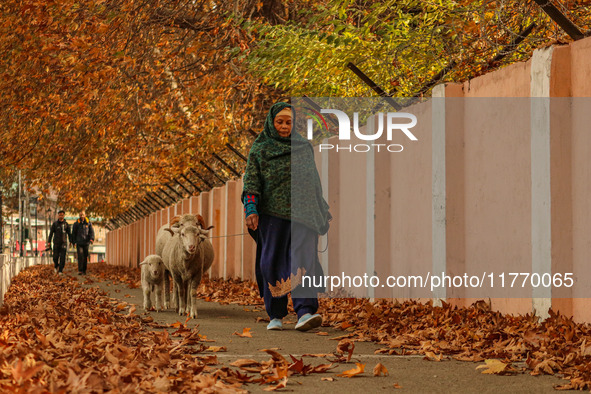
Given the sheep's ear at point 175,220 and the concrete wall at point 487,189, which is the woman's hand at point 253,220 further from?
the sheep's ear at point 175,220

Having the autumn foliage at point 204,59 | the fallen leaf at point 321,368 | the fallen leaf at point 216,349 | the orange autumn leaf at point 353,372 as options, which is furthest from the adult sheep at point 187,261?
the orange autumn leaf at point 353,372

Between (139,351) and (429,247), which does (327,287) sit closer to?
(429,247)

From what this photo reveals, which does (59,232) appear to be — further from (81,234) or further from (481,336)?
(481,336)

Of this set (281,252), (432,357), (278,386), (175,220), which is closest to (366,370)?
(432,357)

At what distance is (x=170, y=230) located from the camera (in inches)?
409

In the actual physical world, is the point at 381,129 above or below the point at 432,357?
above

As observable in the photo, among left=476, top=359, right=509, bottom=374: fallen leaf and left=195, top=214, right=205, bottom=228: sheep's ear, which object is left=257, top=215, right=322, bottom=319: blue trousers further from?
left=476, top=359, right=509, bottom=374: fallen leaf

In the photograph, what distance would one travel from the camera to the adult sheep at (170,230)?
33.8ft

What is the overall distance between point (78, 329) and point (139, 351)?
4.82 ft

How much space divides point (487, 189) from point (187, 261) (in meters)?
Result: 3.69

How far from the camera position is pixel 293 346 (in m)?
6.96

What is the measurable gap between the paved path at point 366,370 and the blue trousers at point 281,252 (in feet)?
0.99

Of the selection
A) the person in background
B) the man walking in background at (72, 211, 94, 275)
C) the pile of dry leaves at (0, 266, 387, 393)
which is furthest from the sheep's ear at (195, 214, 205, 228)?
the man walking in background at (72, 211, 94, 275)

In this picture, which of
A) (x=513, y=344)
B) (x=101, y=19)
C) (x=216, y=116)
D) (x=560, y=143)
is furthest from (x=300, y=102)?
(x=513, y=344)
